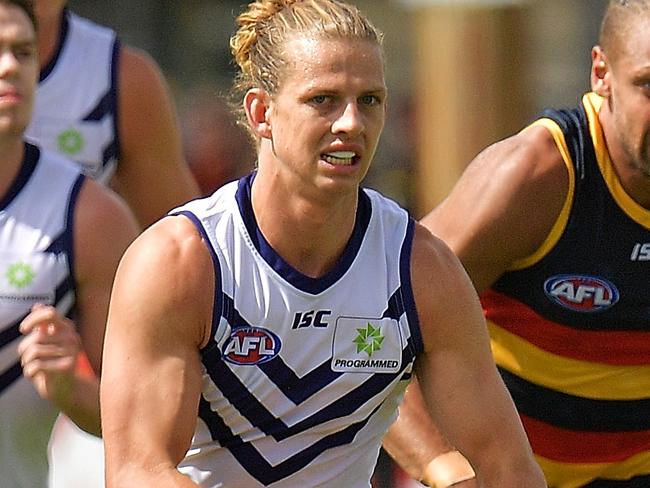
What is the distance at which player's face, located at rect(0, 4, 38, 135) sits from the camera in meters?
4.57

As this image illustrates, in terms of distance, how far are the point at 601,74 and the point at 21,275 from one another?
61.1 inches

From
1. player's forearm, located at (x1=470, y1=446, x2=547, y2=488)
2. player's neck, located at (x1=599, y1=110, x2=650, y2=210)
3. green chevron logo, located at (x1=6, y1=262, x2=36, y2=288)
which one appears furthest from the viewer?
player's neck, located at (x1=599, y1=110, x2=650, y2=210)

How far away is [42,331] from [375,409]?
78 cm

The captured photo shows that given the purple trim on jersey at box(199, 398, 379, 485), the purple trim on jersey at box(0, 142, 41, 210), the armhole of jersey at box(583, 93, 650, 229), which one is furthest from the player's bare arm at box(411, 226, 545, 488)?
the purple trim on jersey at box(0, 142, 41, 210)

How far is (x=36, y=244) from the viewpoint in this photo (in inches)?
177

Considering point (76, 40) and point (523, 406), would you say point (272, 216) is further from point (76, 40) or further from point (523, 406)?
point (76, 40)

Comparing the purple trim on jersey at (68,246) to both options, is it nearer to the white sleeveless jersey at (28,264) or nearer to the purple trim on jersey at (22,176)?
the white sleeveless jersey at (28,264)

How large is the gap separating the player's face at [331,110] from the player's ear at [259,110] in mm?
85

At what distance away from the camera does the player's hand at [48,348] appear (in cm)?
414

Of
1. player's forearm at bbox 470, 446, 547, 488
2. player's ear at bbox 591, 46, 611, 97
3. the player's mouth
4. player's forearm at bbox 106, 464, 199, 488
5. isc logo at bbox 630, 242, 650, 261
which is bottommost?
player's forearm at bbox 470, 446, 547, 488

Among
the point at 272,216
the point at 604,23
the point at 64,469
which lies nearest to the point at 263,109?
the point at 272,216

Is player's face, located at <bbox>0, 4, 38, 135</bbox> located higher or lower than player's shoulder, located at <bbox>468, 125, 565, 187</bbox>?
higher

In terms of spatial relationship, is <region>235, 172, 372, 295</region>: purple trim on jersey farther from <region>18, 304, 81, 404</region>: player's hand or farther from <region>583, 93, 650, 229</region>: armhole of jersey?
<region>583, 93, 650, 229</region>: armhole of jersey

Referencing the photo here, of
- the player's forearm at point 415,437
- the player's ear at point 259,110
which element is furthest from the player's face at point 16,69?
the player's forearm at point 415,437
